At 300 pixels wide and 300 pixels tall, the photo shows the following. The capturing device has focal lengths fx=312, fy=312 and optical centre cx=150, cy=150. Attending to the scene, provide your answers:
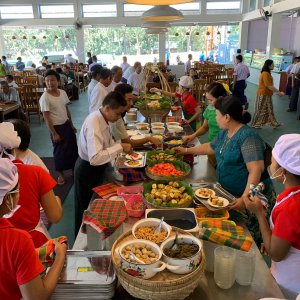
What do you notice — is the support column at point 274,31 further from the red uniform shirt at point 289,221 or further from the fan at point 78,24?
the red uniform shirt at point 289,221

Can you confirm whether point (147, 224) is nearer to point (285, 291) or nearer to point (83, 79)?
point (285, 291)

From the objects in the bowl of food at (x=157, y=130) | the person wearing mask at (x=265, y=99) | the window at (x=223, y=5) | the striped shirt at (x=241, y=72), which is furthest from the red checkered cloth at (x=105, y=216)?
the window at (x=223, y=5)

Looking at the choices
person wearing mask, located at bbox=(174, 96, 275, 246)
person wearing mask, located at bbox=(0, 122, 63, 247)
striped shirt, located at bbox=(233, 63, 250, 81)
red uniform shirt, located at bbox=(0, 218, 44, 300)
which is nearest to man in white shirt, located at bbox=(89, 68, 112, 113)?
person wearing mask, located at bbox=(174, 96, 275, 246)

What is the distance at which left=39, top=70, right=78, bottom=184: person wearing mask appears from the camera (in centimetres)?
394

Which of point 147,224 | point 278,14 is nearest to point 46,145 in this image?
point 147,224

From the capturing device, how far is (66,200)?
3924 millimetres

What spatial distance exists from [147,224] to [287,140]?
782 millimetres

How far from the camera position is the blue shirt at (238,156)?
211cm

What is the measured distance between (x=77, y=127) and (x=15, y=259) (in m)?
A: 6.54

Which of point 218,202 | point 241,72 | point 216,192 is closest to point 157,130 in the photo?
point 216,192

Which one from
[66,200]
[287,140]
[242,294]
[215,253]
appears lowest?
[66,200]

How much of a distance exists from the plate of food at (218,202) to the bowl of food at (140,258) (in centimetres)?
61

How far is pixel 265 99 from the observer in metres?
6.79

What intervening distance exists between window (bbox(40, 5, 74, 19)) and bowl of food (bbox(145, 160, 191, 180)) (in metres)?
14.2
